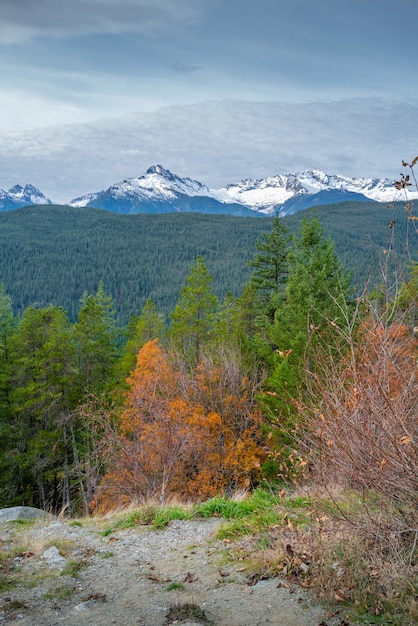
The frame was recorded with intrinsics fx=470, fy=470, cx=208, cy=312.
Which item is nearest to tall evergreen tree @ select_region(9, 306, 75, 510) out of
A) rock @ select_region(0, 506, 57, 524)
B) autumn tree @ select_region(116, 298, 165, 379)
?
autumn tree @ select_region(116, 298, 165, 379)

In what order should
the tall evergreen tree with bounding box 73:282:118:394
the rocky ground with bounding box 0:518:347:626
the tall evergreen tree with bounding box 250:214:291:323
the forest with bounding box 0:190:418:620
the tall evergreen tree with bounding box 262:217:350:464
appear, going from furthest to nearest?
the tall evergreen tree with bounding box 73:282:118:394
the tall evergreen tree with bounding box 250:214:291:323
the tall evergreen tree with bounding box 262:217:350:464
the rocky ground with bounding box 0:518:347:626
the forest with bounding box 0:190:418:620

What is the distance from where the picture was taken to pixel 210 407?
19.2 metres

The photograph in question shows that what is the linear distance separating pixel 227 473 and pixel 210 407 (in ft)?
8.71

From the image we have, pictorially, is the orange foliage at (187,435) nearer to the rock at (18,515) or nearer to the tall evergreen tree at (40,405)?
the rock at (18,515)

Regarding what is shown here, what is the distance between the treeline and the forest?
0.29 ft

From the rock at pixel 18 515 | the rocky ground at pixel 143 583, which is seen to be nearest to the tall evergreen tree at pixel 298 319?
the rock at pixel 18 515

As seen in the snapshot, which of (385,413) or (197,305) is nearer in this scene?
(385,413)

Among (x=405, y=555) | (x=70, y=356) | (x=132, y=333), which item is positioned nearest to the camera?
(x=405, y=555)

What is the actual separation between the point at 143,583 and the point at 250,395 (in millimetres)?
14872

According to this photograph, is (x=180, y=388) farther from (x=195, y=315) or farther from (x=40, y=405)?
(x=40, y=405)

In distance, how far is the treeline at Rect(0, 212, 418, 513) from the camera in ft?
50.4

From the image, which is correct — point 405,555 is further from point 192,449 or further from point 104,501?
point 104,501

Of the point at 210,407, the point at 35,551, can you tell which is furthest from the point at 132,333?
the point at 35,551

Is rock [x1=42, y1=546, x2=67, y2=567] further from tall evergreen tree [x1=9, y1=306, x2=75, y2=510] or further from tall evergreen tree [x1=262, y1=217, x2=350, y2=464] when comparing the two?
tall evergreen tree [x1=9, y1=306, x2=75, y2=510]
